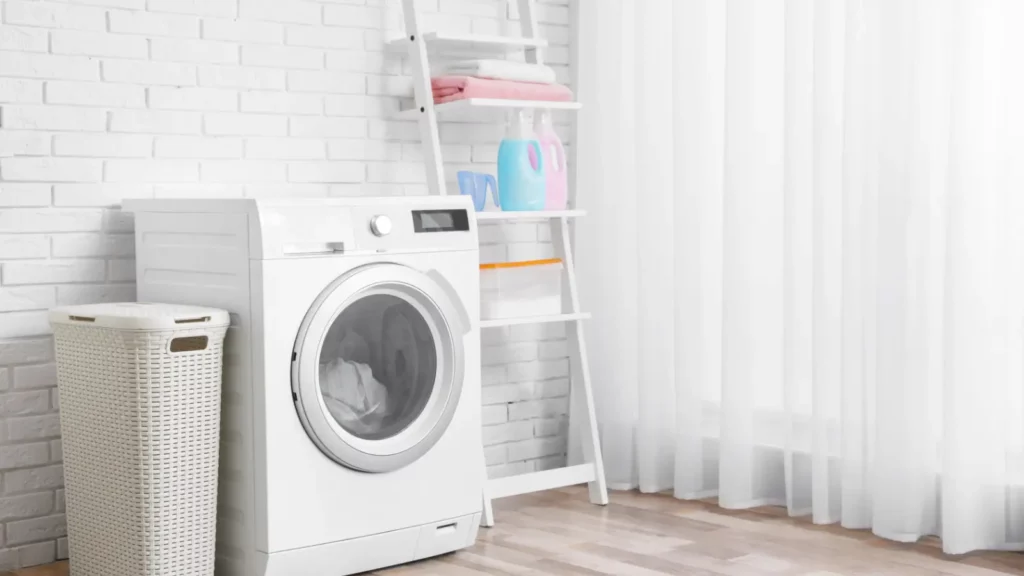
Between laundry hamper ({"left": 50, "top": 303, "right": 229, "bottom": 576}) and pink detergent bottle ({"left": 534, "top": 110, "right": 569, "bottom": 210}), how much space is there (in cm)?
114

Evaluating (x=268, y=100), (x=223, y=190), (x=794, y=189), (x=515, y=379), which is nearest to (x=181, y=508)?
(x=223, y=190)

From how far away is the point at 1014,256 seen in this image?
273cm

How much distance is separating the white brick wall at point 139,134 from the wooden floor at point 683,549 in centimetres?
43

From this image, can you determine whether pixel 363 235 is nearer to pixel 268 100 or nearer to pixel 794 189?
pixel 268 100

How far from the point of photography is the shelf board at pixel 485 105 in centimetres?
312

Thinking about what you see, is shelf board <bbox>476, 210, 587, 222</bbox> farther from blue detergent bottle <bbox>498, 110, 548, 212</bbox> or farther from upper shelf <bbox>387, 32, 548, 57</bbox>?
upper shelf <bbox>387, 32, 548, 57</bbox>

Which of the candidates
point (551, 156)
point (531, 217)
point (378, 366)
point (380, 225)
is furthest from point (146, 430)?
point (551, 156)

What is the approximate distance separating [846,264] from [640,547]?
83cm

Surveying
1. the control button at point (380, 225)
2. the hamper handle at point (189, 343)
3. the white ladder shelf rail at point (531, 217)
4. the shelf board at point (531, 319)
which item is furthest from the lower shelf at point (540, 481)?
the hamper handle at point (189, 343)

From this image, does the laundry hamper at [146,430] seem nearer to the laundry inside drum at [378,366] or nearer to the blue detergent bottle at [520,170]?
the laundry inside drum at [378,366]

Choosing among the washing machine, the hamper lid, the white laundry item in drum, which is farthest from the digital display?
the hamper lid

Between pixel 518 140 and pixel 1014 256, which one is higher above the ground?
pixel 518 140

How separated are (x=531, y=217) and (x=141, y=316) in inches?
47.5

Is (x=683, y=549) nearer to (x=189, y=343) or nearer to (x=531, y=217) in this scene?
(x=531, y=217)
